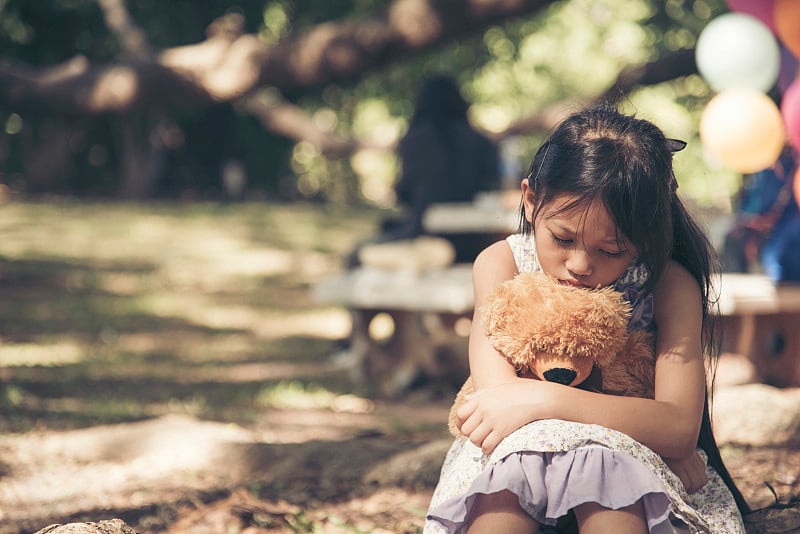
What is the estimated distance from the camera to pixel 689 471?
2.23m

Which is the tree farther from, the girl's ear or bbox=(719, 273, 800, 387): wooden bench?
the girl's ear

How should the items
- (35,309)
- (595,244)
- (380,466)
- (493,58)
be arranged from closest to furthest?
(595,244) → (380,466) → (35,309) → (493,58)

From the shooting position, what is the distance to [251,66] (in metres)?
5.05

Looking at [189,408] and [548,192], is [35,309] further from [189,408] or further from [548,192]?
[548,192]

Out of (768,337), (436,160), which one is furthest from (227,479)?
(436,160)

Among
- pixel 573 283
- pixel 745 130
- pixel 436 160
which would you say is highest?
pixel 745 130

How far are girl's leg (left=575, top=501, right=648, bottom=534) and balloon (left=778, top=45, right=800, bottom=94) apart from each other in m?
4.15

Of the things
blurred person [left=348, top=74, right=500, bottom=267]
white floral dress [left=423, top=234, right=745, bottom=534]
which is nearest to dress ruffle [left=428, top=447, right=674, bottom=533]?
white floral dress [left=423, top=234, right=745, bottom=534]

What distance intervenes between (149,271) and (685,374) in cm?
982

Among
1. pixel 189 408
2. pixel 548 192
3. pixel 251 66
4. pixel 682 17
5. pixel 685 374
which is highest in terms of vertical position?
pixel 682 17

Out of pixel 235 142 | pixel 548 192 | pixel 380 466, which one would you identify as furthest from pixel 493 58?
pixel 548 192

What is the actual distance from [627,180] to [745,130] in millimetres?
3456

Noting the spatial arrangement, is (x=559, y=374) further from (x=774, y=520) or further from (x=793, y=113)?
(x=793, y=113)

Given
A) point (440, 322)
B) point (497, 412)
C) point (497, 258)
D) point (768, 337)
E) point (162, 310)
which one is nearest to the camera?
point (497, 412)
